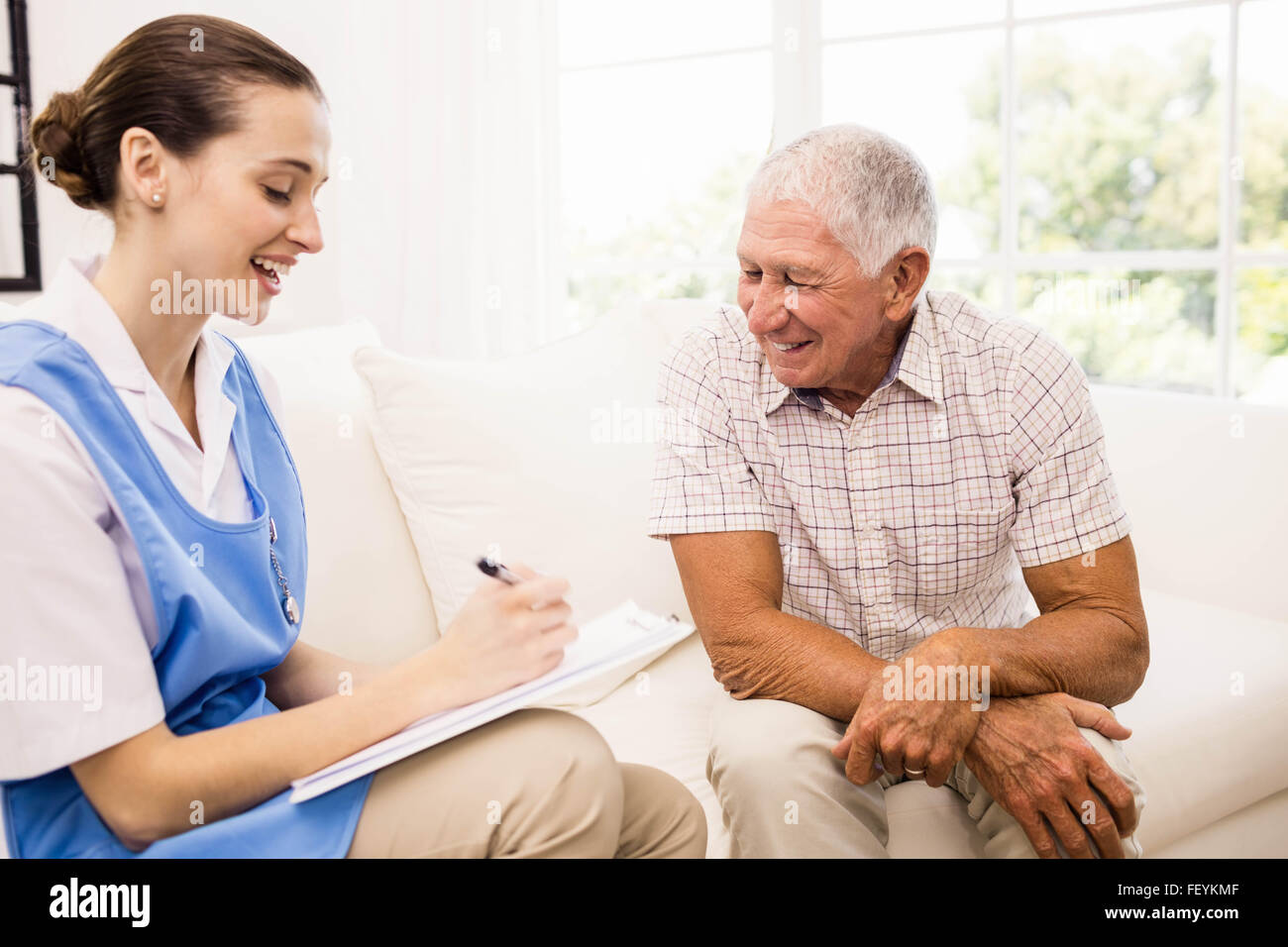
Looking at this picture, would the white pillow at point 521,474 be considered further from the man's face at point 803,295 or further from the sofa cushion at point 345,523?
the man's face at point 803,295

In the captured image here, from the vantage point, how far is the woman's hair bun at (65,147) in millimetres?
988

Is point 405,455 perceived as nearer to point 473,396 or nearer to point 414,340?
point 473,396

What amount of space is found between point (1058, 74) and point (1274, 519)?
144 centimetres

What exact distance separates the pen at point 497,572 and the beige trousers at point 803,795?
45 cm

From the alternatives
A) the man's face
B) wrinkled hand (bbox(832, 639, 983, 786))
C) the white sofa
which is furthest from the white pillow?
wrinkled hand (bbox(832, 639, 983, 786))

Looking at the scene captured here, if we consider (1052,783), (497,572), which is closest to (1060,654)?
(1052,783)

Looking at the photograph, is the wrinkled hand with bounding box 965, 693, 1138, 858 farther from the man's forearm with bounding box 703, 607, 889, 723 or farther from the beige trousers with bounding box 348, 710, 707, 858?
the beige trousers with bounding box 348, 710, 707, 858

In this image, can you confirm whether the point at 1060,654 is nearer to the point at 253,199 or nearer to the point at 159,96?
the point at 253,199

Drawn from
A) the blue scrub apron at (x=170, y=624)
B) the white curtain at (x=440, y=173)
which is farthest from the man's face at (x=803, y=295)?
the white curtain at (x=440, y=173)

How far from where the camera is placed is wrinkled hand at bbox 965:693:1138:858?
1194 mm

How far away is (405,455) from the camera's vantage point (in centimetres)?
170

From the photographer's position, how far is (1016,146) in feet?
9.30
